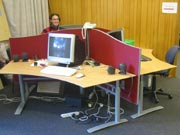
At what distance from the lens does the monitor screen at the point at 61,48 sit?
127 inches

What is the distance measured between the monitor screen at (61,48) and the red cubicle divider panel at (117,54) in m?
0.40

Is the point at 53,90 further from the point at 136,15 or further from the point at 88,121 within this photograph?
the point at 136,15

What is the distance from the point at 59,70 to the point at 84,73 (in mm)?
338

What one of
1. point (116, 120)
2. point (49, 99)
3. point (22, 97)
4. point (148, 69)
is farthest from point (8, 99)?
point (148, 69)

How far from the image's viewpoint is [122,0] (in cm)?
474

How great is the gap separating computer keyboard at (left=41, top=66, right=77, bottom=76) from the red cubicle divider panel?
0.53m

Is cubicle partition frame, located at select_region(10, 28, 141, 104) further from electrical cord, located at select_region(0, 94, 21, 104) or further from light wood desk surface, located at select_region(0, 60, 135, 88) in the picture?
electrical cord, located at select_region(0, 94, 21, 104)

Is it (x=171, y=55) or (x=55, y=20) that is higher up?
(x=55, y=20)

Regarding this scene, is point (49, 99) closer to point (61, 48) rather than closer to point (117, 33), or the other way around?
point (61, 48)

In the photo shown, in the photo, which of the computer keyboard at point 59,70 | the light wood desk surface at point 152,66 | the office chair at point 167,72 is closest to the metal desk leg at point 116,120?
the light wood desk surface at point 152,66

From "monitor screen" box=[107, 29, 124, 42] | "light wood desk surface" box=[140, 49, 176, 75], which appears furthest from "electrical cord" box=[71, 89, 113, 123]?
"monitor screen" box=[107, 29, 124, 42]

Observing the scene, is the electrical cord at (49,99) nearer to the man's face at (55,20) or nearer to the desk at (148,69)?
the desk at (148,69)

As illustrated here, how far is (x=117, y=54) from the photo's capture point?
10.3 ft

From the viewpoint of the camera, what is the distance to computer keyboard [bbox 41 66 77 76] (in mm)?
2990
